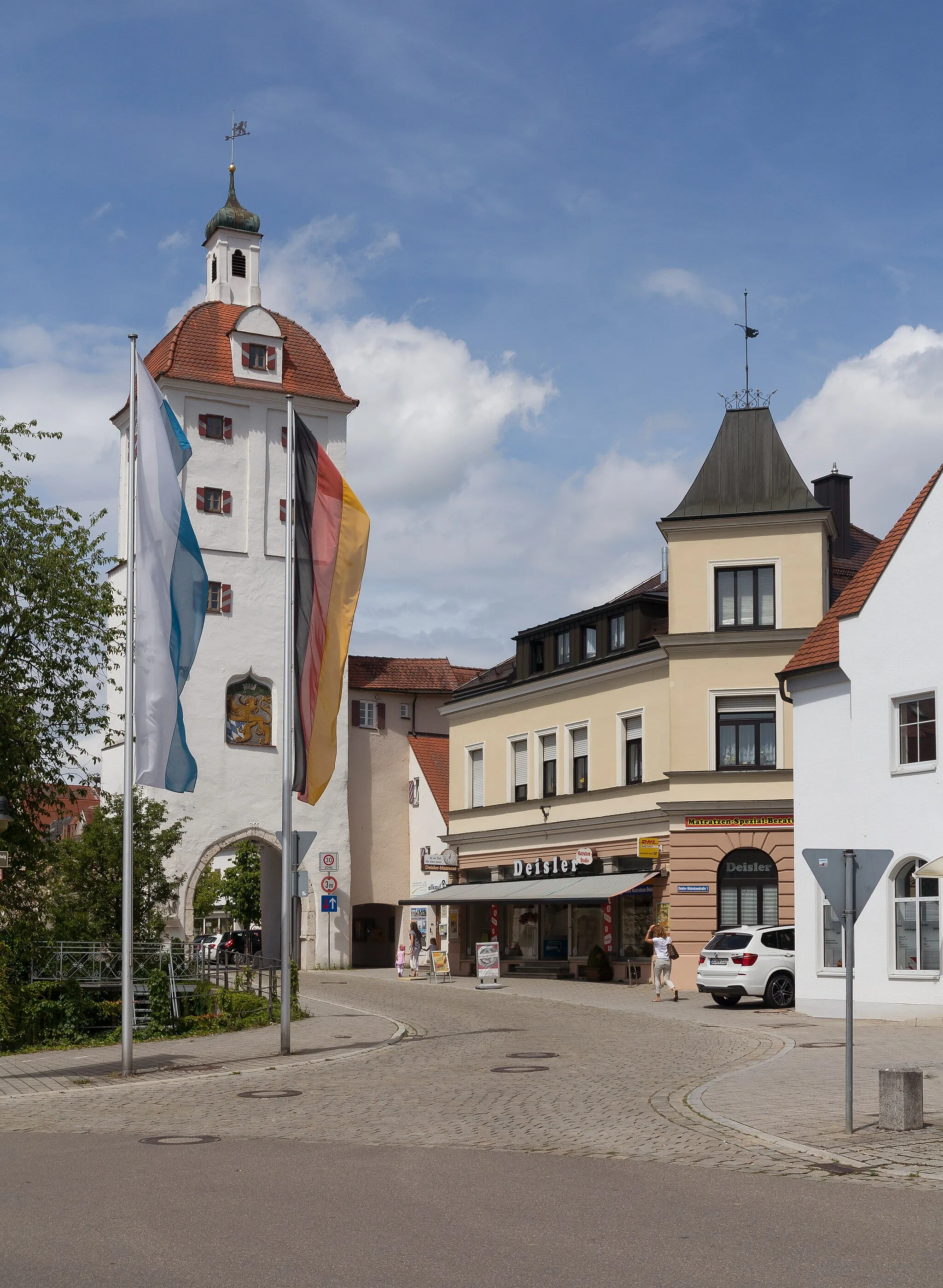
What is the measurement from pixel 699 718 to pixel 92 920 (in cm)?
1736

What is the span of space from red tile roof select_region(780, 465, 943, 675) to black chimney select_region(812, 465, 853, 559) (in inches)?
695

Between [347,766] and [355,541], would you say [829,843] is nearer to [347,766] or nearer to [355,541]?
[355,541]

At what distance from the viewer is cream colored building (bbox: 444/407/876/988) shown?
3853cm

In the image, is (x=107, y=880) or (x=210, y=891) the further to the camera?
(x=210, y=891)

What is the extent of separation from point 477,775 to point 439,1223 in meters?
41.4

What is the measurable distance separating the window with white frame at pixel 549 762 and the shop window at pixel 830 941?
1695 centimetres

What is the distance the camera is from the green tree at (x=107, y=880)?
91.5 ft

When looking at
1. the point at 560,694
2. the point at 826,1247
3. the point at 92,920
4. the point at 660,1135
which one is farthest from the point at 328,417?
the point at 826,1247

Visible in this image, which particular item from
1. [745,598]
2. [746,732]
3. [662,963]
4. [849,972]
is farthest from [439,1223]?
[745,598]

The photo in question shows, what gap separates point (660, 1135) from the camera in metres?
13.2

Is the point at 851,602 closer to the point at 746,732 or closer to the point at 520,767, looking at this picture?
the point at 746,732

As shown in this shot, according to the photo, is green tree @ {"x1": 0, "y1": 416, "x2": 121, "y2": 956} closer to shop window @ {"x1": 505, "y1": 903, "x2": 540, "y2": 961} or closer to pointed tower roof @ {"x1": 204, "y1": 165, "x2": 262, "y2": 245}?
shop window @ {"x1": 505, "y1": 903, "x2": 540, "y2": 961}

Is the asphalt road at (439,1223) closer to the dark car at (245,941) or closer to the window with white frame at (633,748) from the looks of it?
the window with white frame at (633,748)

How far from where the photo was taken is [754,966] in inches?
1201
